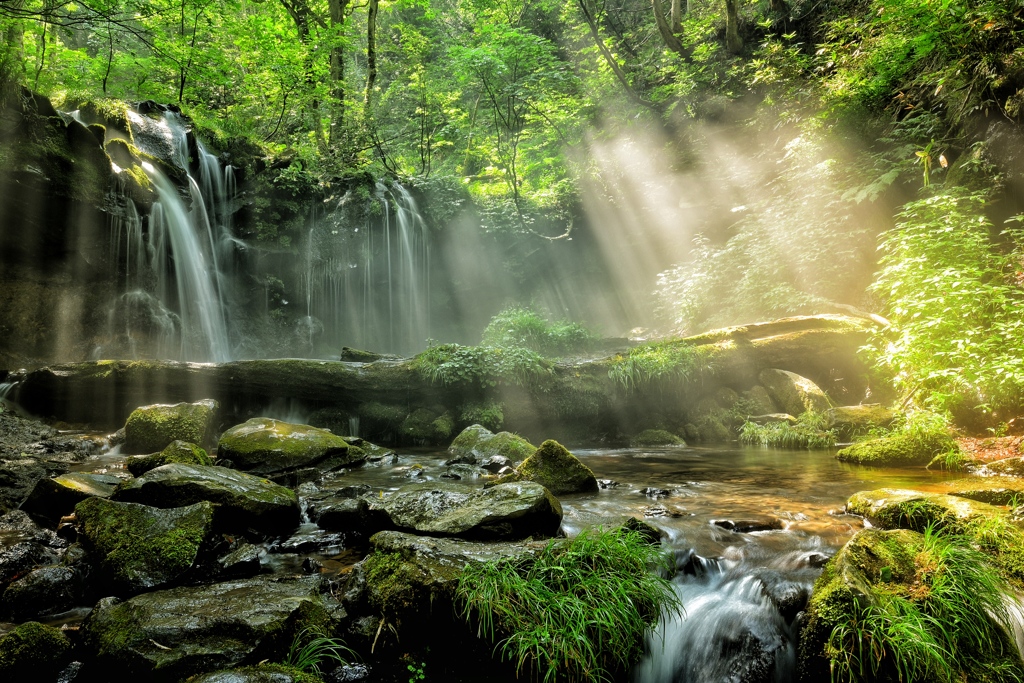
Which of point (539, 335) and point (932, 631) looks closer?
point (932, 631)

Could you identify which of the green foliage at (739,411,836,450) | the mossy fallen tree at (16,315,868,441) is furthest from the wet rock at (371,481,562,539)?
the green foliage at (739,411,836,450)

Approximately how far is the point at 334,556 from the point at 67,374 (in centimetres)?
846

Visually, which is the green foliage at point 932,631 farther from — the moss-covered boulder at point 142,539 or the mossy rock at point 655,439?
the mossy rock at point 655,439

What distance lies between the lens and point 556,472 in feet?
19.9

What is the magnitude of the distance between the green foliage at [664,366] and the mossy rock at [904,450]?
3.93m

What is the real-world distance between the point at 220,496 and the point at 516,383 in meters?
6.75

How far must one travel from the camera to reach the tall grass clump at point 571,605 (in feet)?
9.78

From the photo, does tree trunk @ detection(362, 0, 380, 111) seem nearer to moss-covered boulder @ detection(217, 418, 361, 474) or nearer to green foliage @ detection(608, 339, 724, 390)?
green foliage @ detection(608, 339, 724, 390)

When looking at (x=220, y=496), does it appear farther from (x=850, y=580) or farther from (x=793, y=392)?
(x=793, y=392)

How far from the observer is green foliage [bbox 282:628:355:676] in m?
2.89

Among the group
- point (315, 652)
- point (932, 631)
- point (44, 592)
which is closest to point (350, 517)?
point (315, 652)

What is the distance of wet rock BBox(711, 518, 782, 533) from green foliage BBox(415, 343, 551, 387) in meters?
6.44

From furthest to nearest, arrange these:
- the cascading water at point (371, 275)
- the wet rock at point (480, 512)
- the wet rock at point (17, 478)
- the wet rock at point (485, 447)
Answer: the cascading water at point (371, 275) < the wet rock at point (485, 447) < the wet rock at point (17, 478) < the wet rock at point (480, 512)

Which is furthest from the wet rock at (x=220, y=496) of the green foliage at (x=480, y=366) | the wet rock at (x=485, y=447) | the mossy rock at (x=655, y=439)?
the mossy rock at (x=655, y=439)
